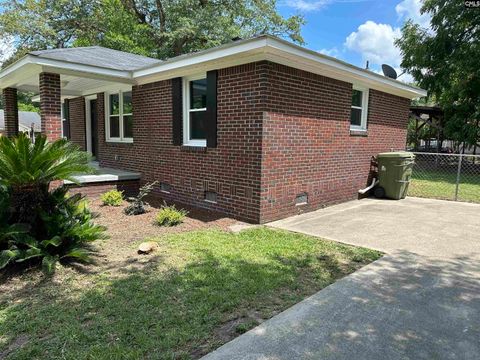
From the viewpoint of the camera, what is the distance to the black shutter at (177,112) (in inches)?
303

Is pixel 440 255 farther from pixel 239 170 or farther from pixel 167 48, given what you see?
pixel 167 48

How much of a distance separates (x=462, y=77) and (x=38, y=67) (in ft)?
60.5

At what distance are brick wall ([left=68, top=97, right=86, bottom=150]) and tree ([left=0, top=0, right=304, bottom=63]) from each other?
10.9 m

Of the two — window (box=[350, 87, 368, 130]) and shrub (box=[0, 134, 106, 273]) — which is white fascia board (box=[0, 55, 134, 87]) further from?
window (box=[350, 87, 368, 130])

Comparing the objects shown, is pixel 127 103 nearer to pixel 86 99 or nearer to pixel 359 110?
pixel 86 99

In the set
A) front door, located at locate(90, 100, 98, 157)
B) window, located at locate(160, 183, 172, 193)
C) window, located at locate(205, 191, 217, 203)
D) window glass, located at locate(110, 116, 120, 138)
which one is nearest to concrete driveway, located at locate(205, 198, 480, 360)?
window, located at locate(205, 191, 217, 203)

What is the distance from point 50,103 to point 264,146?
4687 millimetres

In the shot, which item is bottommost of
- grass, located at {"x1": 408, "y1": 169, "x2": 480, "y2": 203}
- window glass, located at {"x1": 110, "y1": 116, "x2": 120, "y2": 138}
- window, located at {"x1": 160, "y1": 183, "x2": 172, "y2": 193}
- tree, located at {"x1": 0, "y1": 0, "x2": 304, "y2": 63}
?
grass, located at {"x1": 408, "y1": 169, "x2": 480, "y2": 203}

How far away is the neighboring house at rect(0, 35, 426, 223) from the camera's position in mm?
6234

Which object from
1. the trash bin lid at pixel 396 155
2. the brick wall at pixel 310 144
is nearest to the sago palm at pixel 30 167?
the brick wall at pixel 310 144

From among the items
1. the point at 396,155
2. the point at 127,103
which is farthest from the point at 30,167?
the point at 396,155

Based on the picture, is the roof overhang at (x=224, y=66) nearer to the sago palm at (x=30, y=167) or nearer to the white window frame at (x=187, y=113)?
the white window frame at (x=187, y=113)

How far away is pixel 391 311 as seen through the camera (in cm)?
317

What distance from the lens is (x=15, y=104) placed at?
10.7 m
